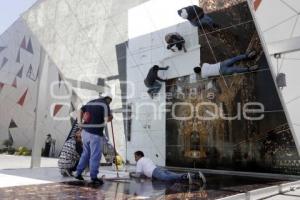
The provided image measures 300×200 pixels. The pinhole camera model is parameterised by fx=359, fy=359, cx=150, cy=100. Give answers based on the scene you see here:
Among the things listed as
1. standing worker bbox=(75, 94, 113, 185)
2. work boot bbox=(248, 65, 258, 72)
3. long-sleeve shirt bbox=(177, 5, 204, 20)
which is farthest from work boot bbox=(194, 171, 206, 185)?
long-sleeve shirt bbox=(177, 5, 204, 20)

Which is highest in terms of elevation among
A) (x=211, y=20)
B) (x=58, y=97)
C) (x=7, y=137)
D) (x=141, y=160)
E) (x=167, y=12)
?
(x=167, y=12)

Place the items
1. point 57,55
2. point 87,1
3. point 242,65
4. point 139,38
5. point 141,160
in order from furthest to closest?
point 57,55
point 87,1
point 139,38
point 242,65
point 141,160

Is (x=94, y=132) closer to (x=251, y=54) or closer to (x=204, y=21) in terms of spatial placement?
(x=251, y=54)

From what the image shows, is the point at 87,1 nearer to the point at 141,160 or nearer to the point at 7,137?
the point at 141,160

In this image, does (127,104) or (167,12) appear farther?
(127,104)

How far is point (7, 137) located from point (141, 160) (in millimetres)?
10915

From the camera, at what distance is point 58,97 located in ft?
37.9

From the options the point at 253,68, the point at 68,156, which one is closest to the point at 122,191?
the point at 68,156

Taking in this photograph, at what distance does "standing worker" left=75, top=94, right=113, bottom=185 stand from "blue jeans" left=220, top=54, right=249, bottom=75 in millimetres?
2784

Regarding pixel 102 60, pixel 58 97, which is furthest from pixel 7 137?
pixel 102 60

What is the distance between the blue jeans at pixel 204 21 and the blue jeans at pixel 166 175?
3422mm

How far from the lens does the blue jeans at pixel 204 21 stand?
722 centimetres

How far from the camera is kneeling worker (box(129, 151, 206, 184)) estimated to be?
15.9 ft

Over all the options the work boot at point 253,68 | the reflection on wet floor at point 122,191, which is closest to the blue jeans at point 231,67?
the work boot at point 253,68
